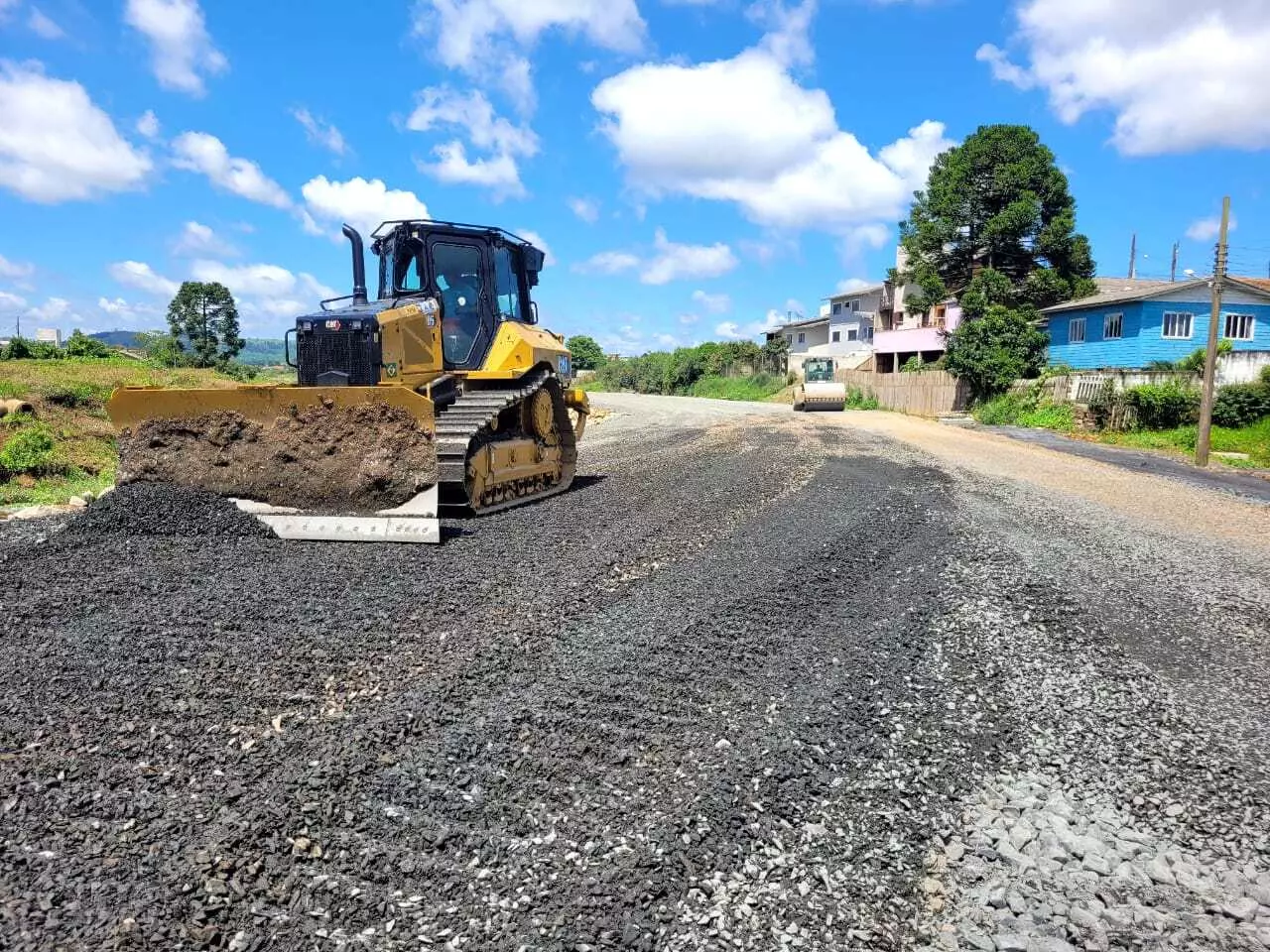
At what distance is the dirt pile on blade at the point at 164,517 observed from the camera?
261 inches

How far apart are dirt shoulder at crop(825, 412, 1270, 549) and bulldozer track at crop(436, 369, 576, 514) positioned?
6.99 m

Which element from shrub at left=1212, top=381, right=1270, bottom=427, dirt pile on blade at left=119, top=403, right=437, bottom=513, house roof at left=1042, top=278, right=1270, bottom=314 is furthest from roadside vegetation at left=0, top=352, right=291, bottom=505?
house roof at left=1042, top=278, right=1270, bottom=314

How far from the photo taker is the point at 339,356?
28.6ft

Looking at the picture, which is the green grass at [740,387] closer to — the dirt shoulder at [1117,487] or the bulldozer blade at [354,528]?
the dirt shoulder at [1117,487]

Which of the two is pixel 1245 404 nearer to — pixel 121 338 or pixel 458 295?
pixel 458 295

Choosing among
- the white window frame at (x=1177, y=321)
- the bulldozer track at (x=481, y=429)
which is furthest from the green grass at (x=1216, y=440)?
the bulldozer track at (x=481, y=429)

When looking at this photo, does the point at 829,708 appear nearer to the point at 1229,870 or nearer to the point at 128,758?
the point at 1229,870

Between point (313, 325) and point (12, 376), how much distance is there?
58.0 feet

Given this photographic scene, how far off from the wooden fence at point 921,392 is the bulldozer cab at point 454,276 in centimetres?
2687

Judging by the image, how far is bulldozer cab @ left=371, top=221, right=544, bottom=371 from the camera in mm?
9734

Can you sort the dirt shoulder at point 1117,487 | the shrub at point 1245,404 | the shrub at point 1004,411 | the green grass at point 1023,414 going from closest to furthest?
1. the dirt shoulder at point 1117,487
2. the shrub at point 1245,404
3. the green grass at point 1023,414
4. the shrub at point 1004,411

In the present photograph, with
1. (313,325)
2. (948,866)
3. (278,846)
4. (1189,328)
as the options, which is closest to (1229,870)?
(948,866)

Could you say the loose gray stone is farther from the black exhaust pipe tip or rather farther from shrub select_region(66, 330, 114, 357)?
shrub select_region(66, 330, 114, 357)

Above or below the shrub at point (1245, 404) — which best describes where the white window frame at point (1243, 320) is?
above
